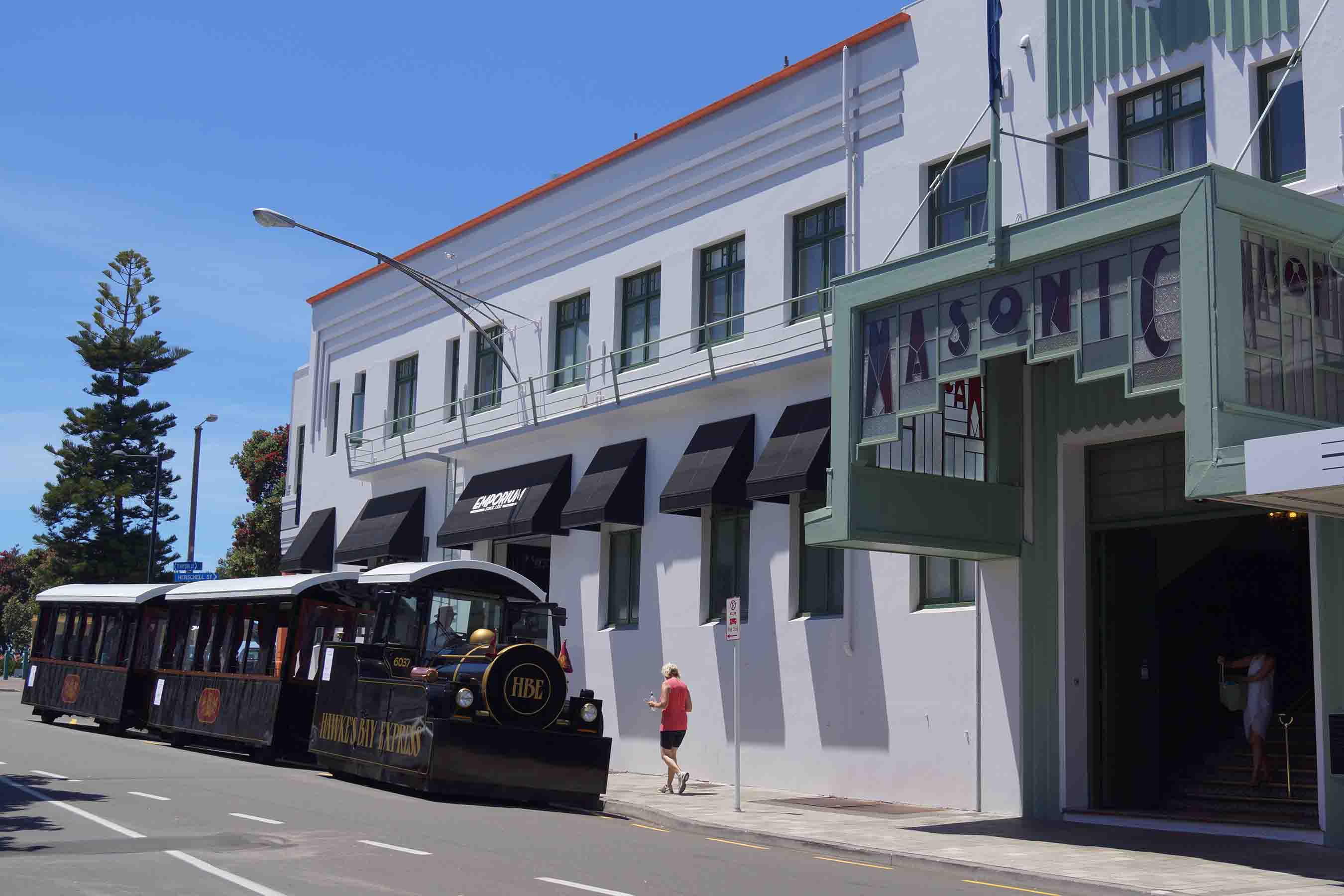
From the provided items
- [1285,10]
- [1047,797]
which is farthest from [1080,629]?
[1285,10]

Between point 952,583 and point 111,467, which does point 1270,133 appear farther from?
point 111,467

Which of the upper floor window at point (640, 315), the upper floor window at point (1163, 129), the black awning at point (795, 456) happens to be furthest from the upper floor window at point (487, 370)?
the upper floor window at point (1163, 129)

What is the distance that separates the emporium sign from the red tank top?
5.71 metres

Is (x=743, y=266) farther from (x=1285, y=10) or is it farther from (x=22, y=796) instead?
(x=22, y=796)

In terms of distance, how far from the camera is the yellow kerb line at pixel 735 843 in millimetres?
14336

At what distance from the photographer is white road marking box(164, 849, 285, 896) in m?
9.59

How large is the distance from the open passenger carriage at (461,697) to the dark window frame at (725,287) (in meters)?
6.14

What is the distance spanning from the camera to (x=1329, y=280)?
1373cm

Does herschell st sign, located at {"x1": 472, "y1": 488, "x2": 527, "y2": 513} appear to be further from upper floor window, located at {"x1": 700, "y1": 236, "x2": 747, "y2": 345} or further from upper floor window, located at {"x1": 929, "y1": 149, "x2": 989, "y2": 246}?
upper floor window, located at {"x1": 929, "y1": 149, "x2": 989, "y2": 246}

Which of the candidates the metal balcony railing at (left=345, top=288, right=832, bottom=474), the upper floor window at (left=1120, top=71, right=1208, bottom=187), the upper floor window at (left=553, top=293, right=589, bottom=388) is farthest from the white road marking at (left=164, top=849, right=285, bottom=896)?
the upper floor window at (left=553, top=293, right=589, bottom=388)

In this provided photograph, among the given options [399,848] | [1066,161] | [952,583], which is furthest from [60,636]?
[1066,161]

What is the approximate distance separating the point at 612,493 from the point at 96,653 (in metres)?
12.2

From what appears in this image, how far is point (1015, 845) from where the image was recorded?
14.1 m

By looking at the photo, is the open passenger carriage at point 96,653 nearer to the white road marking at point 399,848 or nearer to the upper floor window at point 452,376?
the upper floor window at point 452,376
